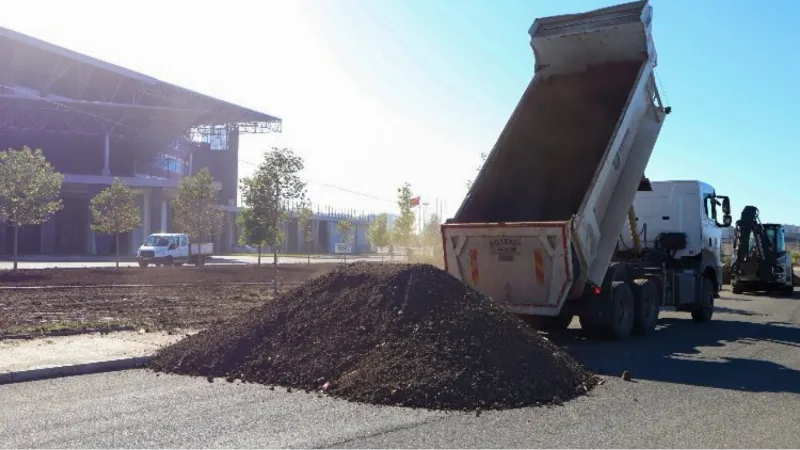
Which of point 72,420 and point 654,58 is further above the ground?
point 654,58

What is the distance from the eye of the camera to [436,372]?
25.0 feet

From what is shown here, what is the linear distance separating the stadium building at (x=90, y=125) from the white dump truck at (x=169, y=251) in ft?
62.9

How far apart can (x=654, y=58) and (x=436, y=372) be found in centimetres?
825

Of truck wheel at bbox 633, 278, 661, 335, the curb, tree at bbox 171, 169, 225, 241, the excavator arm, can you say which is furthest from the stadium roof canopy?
truck wheel at bbox 633, 278, 661, 335

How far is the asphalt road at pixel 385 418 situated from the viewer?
5.89 meters

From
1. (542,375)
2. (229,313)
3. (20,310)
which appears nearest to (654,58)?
(542,375)

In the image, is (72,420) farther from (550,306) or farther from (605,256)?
(605,256)

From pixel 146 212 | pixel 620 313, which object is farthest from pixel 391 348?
pixel 146 212

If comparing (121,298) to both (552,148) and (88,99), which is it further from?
(88,99)

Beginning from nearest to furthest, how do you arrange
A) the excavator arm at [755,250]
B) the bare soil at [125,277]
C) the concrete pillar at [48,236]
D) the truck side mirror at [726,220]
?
the truck side mirror at [726,220], the bare soil at [125,277], the excavator arm at [755,250], the concrete pillar at [48,236]

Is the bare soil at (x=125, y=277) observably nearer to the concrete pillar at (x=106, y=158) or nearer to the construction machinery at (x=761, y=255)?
the construction machinery at (x=761, y=255)

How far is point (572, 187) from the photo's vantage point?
466 inches

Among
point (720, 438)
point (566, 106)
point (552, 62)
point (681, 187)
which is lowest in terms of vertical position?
point (720, 438)

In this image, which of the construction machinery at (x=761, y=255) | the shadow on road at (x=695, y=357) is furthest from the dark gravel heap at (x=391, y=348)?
A: the construction machinery at (x=761, y=255)
